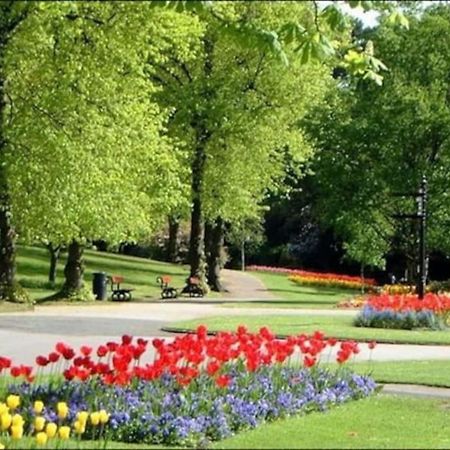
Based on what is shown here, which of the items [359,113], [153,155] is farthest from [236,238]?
[153,155]

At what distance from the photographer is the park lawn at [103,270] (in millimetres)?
40622

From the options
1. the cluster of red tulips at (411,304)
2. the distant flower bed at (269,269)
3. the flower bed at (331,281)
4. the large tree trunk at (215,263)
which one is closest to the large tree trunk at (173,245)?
the distant flower bed at (269,269)

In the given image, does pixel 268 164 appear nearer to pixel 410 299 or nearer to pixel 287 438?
pixel 410 299

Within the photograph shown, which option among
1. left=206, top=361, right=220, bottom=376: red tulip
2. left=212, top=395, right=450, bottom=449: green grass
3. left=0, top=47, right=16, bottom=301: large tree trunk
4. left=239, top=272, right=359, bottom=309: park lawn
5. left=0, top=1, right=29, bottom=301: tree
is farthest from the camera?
left=239, top=272, right=359, bottom=309: park lawn

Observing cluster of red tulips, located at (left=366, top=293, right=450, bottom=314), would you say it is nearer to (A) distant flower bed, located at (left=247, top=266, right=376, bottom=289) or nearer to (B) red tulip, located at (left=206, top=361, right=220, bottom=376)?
(B) red tulip, located at (left=206, top=361, right=220, bottom=376)

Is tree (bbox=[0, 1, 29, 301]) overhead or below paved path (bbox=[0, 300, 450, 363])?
overhead

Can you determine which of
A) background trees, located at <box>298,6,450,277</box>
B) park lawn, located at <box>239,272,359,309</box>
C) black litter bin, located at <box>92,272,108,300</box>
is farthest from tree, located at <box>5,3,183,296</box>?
park lawn, located at <box>239,272,359,309</box>

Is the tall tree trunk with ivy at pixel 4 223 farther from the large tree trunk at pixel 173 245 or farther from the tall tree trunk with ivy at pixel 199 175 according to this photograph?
the large tree trunk at pixel 173 245

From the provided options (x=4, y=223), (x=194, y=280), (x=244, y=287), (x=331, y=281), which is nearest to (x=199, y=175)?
(x=194, y=280)

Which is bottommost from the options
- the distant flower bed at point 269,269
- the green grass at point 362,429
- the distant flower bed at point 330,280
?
the green grass at point 362,429

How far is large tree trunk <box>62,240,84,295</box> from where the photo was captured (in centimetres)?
3297

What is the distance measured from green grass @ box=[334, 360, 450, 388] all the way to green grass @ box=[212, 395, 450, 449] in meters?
1.93

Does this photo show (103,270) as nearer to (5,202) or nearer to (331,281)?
(331,281)

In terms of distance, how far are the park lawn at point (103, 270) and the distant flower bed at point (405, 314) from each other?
14.7 m
